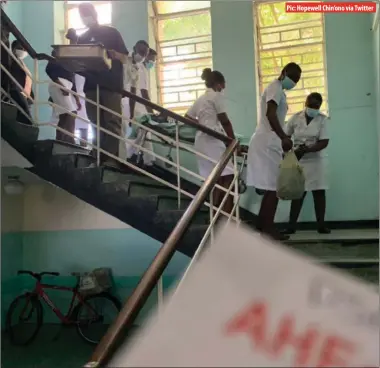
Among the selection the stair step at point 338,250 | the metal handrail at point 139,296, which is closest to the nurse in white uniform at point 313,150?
the stair step at point 338,250

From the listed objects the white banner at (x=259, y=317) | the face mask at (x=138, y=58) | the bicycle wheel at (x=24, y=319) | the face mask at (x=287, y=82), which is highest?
the face mask at (x=138, y=58)

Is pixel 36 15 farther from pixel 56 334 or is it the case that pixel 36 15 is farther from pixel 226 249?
pixel 226 249

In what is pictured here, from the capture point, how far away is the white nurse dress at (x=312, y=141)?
9.64 feet

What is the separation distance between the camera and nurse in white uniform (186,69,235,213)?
8.96 ft

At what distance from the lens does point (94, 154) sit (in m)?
2.80

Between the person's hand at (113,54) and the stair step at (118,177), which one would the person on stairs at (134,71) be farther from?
the stair step at (118,177)

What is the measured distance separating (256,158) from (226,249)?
2.24 meters

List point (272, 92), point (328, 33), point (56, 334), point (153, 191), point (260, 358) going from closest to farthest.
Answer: point (260, 358) < point (272, 92) < point (153, 191) < point (328, 33) < point (56, 334)

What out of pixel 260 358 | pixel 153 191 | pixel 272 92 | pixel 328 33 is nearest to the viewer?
pixel 260 358

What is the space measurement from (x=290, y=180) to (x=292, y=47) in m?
2.02

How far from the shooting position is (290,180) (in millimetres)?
2371

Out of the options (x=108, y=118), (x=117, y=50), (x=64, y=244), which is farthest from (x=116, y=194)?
(x=64, y=244)

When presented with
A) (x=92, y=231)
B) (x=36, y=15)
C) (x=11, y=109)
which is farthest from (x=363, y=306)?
(x=36, y=15)
